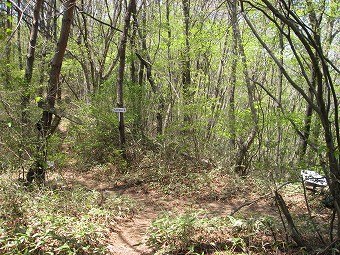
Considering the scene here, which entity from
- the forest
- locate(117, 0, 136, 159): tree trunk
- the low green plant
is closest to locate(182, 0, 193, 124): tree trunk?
the forest

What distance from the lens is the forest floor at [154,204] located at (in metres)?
4.59

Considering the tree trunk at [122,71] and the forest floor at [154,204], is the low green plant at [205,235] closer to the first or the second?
the forest floor at [154,204]

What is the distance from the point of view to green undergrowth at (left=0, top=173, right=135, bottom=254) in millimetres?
3588

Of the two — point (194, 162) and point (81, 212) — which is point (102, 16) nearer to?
point (194, 162)

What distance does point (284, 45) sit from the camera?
8.26 metres

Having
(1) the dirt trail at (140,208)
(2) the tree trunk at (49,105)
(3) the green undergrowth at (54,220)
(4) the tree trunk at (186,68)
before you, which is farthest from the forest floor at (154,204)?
(4) the tree trunk at (186,68)

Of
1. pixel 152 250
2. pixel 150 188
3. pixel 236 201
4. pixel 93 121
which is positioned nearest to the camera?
pixel 152 250

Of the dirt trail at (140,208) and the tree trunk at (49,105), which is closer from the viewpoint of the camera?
the dirt trail at (140,208)

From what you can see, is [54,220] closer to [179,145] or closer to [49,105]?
[49,105]

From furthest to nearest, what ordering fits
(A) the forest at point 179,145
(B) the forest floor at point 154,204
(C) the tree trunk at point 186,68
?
(C) the tree trunk at point 186,68 → (B) the forest floor at point 154,204 → (A) the forest at point 179,145

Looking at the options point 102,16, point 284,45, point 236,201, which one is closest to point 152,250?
point 236,201

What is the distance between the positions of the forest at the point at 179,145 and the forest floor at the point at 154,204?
0.13 ft

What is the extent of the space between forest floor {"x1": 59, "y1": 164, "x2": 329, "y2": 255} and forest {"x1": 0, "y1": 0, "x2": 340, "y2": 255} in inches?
1.5

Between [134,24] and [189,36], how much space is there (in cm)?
236
